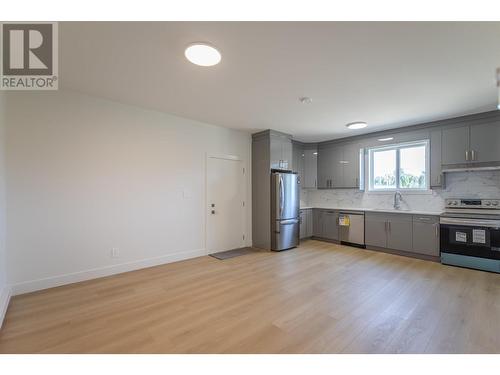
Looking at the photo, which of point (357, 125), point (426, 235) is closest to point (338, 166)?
point (357, 125)

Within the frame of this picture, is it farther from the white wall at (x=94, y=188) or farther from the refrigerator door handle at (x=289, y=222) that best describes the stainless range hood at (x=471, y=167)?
the white wall at (x=94, y=188)

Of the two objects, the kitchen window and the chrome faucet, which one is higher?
the kitchen window

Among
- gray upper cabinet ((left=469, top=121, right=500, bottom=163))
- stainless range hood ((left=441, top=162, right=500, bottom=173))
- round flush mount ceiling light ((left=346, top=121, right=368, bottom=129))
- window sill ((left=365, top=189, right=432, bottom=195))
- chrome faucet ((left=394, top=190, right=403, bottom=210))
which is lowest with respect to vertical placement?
chrome faucet ((left=394, top=190, right=403, bottom=210))

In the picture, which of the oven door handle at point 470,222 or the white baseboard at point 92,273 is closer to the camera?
the white baseboard at point 92,273

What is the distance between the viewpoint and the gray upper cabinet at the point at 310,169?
20.2ft

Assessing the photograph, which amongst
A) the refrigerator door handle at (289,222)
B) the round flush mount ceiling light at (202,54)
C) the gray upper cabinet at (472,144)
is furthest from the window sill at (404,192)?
the round flush mount ceiling light at (202,54)

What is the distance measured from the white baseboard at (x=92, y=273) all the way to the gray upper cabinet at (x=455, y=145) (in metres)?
4.93

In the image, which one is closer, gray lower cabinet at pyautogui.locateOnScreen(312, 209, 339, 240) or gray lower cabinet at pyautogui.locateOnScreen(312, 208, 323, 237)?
gray lower cabinet at pyautogui.locateOnScreen(312, 209, 339, 240)

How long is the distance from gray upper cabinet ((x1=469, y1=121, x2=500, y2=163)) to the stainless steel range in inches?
29.1

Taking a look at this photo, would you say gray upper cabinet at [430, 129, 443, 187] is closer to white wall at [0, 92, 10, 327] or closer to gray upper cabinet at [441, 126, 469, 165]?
gray upper cabinet at [441, 126, 469, 165]

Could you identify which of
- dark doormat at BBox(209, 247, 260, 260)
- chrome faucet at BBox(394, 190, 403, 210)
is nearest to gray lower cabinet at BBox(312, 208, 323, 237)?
chrome faucet at BBox(394, 190, 403, 210)

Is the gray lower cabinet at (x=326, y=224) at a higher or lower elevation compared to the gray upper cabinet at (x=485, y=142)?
lower

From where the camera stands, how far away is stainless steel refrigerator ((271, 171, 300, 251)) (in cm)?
476
